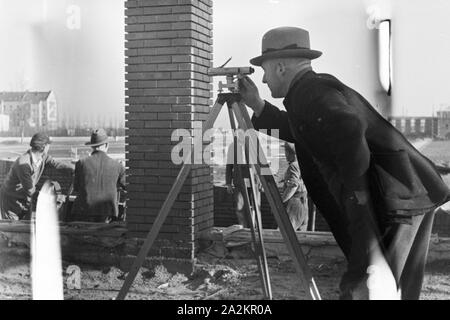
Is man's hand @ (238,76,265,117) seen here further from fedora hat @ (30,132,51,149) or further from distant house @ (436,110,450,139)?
fedora hat @ (30,132,51,149)

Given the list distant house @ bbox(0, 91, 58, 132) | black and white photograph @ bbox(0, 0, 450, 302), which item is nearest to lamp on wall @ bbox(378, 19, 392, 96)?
black and white photograph @ bbox(0, 0, 450, 302)

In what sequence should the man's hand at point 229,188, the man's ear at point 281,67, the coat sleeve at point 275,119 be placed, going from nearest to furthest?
the man's ear at point 281,67
the coat sleeve at point 275,119
the man's hand at point 229,188

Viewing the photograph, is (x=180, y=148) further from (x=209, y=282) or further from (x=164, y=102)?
(x=209, y=282)

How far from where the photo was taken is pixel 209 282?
3701 millimetres

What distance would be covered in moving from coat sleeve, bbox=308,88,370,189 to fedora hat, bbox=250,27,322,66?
0.40 meters

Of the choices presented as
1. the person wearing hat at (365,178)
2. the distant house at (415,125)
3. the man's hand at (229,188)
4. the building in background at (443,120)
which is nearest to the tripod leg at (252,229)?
the man's hand at (229,188)

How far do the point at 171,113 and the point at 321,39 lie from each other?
1079mm

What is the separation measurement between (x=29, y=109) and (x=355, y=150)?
2.41 m

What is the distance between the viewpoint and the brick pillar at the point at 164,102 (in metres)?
3.63

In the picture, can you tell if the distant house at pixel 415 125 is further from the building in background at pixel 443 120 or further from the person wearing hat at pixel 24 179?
the person wearing hat at pixel 24 179

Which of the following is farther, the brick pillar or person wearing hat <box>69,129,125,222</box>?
person wearing hat <box>69,129,125,222</box>

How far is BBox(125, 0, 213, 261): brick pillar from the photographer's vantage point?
3.63 meters

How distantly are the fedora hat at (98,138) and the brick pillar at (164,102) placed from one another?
17 centimetres

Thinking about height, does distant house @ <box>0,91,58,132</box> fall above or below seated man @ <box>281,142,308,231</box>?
above
